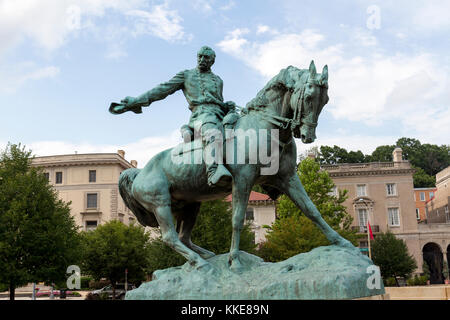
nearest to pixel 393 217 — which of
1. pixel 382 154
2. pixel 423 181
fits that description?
pixel 423 181

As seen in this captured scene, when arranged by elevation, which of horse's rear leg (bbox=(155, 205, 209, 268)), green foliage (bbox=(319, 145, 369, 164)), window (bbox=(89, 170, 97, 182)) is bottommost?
horse's rear leg (bbox=(155, 205, 209, 268))

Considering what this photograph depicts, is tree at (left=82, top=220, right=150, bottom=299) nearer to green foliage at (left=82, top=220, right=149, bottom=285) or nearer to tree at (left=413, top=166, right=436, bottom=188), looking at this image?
green foliage at (left=82, top=220, right=149, bottom=285)

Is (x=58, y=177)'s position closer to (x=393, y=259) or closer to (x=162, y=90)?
(x=393, y=259)

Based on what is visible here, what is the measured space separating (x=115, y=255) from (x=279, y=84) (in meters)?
35.4

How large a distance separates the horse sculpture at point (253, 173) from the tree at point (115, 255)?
32.7 meters

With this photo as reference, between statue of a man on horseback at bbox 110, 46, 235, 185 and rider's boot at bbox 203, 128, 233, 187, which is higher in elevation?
statue of a man on horseback at bbox 110, 46, 235, 185

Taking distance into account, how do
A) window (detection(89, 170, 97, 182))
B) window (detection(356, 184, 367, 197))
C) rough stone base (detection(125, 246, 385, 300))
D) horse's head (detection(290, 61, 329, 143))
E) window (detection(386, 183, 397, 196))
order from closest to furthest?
1. rough stone base (detection(125, 246, 385, 300))
2. horse's head (detection(290, 61, 329, 143))
3. window (detection(386, 183, 397, 196))
4. window (detection(356, 184, 367, 197))
5. window (detection(89, 170, 97, 182))

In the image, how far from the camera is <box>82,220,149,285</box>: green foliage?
38.5 m

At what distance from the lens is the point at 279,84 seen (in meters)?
5.78

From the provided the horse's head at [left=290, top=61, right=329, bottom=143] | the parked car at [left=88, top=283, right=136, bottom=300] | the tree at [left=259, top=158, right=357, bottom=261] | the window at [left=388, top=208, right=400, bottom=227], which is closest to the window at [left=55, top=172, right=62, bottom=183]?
the parked car at [left=88, top=283, right=136, bottom=300]

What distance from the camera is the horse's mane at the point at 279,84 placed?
5.62 metres

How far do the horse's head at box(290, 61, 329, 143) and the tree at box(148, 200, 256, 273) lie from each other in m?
19.4

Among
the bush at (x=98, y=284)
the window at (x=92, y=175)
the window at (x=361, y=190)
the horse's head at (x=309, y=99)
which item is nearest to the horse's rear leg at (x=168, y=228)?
the horse's head at (x=309, y=99)

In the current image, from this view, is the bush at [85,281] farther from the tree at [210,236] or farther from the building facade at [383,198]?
the building facade at [383,198]
